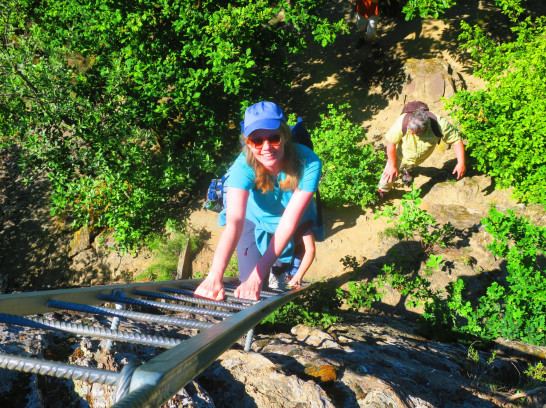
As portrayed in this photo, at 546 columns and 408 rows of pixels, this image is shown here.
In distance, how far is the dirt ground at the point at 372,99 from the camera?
20.3 ft

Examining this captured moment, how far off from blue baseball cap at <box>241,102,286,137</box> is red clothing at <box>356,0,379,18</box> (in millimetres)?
7180

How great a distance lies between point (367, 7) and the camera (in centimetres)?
831

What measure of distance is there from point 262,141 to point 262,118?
16 centimetres

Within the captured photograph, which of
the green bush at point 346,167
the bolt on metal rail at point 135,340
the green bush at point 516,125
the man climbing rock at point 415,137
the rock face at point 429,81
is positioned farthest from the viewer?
the rock face at point 429,81

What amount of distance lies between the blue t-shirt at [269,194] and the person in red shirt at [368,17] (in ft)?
21.9

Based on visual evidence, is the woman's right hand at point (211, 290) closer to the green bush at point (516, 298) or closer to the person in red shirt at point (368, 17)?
the green bush at point (516, 298)

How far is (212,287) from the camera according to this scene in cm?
241

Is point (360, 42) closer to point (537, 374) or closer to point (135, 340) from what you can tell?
point (537, 374)

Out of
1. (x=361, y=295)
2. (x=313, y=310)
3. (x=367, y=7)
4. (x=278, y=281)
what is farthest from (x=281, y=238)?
(x=367, y=7)

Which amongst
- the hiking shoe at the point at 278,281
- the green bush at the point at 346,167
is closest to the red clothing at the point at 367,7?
the green bush at the point at 346,167

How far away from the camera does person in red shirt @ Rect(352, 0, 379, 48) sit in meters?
8.29

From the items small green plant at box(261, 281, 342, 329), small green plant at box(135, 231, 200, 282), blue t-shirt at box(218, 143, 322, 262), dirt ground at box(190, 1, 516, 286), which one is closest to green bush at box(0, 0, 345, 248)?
small green plant at box(135, 231, 200, 282)

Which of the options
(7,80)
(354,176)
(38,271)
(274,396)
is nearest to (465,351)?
(274,396)

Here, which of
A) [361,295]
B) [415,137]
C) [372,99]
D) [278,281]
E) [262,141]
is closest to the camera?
[262,141]
